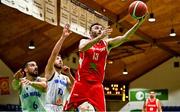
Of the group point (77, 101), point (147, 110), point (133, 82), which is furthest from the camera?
point (133, 82)

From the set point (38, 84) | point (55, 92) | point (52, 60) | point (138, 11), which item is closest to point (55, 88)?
point (55, 92)

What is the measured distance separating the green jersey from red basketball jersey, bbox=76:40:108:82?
104 cm

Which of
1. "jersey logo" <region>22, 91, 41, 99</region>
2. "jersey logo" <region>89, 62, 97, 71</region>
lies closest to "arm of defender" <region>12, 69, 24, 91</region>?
"jersey logo" <region>22, 91, 41, 99</region>

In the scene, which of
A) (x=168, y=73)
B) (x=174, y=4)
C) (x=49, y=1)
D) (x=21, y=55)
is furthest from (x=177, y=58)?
(x=49, y=1)

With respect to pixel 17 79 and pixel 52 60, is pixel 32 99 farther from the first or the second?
pixel 52 60

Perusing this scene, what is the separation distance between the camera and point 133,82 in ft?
92.4

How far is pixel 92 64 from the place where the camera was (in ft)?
19.7

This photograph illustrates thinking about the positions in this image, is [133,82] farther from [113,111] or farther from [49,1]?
[49,1]

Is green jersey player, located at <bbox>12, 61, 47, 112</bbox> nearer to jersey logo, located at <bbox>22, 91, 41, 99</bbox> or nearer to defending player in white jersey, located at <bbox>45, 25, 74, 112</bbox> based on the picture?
jersey logo, located at <bbox>22, 91, 41, 99</bbox>

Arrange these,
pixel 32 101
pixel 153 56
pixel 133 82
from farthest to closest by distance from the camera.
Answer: pixel 133 82
pixel 153 56
pixel 32 101

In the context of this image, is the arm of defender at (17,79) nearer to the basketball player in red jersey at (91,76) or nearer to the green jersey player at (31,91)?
A: the green jersey player at (31,91)

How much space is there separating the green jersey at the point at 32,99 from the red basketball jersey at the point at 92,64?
104cm

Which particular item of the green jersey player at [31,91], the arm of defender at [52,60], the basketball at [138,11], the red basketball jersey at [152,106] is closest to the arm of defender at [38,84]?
the green jersey player at [31,91]

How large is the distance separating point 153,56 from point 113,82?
323 cm
